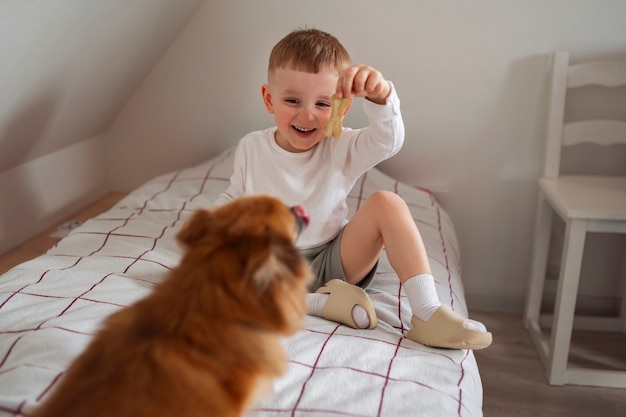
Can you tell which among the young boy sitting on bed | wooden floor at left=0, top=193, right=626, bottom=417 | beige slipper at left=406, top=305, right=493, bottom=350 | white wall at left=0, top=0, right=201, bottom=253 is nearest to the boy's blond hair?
the young boy sitting on bed

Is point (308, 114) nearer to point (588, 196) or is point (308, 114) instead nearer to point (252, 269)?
point (252, 269)

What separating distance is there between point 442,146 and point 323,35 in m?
0.85

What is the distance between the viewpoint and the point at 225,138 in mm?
2133

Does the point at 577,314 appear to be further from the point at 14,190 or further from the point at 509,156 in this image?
the point at 14,190

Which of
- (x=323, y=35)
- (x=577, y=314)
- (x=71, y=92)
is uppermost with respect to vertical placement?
(x=323, y=35)

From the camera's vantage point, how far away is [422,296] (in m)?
1.11

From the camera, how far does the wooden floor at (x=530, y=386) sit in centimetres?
150

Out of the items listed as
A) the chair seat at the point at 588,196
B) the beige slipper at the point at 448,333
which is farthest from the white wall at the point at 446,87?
the beige slipper at the point at 448,333

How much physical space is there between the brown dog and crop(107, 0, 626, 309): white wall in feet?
4.53

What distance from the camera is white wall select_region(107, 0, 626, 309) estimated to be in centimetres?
185

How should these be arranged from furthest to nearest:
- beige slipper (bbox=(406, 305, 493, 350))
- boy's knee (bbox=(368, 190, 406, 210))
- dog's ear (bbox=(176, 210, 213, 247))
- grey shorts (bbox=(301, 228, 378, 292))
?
grey shorts (bbox=(301, 228, 378, 292)), boy's knee (bbox=(368, 190, 406, 210)), beige slipper (bbox=(406, 305, 493, 350)), dog's ear (bbox=(176, 210, 213, 247))

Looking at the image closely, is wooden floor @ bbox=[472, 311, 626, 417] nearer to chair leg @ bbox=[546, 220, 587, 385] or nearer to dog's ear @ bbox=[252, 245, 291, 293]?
chair leg @ bbox=[546, 220, 587, 385]

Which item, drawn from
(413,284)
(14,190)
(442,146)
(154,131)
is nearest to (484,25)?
→ (442,146)

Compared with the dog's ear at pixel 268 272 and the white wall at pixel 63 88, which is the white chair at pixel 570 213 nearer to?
the dog's ear at pixel 268 272
